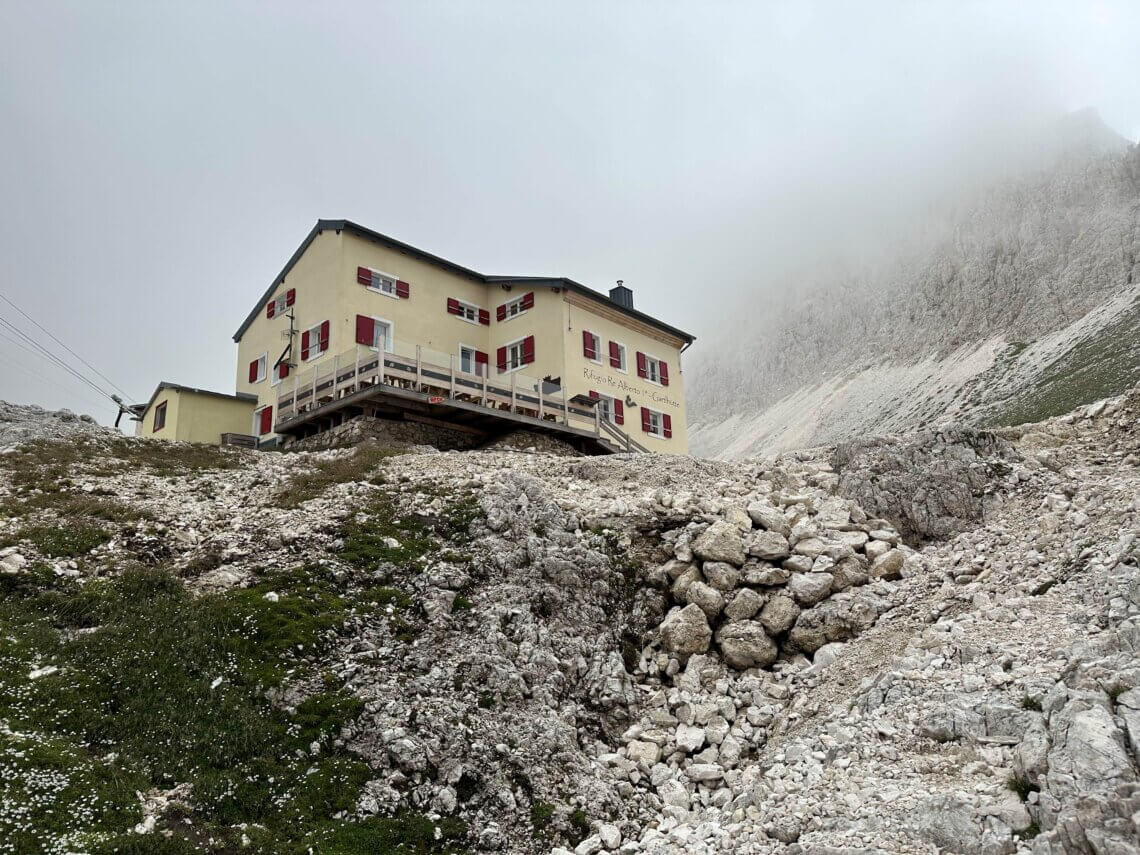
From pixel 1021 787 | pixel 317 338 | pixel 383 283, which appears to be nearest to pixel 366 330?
pixel 317 338

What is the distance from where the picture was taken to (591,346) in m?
40.1

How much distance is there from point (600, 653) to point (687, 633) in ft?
6.70

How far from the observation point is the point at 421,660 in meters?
16.2

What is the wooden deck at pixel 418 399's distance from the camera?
102 feet

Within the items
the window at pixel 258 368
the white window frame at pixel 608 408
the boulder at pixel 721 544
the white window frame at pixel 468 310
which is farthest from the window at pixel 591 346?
the boulder at pixel 721 544

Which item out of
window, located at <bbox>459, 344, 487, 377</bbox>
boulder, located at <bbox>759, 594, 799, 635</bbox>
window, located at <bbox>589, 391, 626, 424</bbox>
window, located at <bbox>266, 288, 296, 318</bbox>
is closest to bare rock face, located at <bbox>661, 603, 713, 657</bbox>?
boulder, located at <bbox>759, 594, 799, 635</bbox>

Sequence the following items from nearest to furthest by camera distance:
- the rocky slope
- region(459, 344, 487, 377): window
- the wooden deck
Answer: the rocky slope
the wooden deck
region(459, 344, 487, 377): window

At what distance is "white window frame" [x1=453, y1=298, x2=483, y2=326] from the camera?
39781 millimetres

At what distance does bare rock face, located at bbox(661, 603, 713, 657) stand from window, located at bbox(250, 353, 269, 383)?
1097 inches

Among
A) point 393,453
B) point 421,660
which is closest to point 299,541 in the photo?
point 421,660

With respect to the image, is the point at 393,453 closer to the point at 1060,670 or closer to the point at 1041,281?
the point at 1060,670

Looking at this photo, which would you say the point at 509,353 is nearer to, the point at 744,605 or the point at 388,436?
the point at 388,436

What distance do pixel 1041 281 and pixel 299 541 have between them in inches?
5041

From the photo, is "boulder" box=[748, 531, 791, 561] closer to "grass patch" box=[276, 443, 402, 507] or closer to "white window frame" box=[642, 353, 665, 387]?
"grass patch" box=[276, 443, 402, 507]
